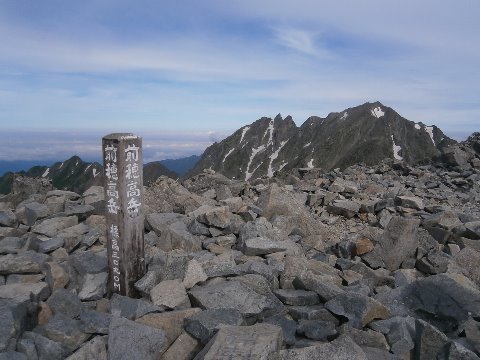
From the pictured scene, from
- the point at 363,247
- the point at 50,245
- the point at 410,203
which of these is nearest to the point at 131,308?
the point at 50,245

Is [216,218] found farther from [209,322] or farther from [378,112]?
[378,112]

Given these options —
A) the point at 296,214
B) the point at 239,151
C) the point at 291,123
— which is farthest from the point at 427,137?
the point at 296,214

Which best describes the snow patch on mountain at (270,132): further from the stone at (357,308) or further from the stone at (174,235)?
the stone at (357,308)

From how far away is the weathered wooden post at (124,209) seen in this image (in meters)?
6.35

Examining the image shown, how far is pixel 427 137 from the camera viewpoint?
125m

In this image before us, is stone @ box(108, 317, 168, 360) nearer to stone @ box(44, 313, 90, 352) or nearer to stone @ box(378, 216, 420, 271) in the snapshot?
stone @ box(44, 313, 90, 352)

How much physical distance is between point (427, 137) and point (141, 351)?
133 m

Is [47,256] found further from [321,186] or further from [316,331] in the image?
[321,186]

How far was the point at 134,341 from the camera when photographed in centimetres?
524

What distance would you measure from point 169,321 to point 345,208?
10.1 metres

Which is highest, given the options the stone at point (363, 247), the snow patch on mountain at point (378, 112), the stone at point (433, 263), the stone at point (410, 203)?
the snow patch on mountain at point (378, 112)

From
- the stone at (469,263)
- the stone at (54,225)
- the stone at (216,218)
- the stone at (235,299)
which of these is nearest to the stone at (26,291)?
the stone at (235,299)

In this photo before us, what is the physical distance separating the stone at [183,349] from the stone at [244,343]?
1.85 ft

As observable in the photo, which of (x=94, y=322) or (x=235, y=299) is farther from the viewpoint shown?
(x=235, y=299)
